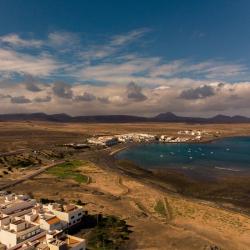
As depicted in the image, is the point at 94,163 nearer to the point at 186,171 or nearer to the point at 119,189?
the point at 186,171

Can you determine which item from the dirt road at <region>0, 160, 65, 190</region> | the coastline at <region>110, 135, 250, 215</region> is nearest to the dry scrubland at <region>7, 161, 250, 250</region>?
the dirt road at <region>0, 160, 65, 190</region>

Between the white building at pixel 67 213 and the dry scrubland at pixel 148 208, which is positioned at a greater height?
the white building at pixel 67 213

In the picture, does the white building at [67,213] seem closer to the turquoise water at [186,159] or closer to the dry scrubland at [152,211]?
the dry scrubland at [152,211]

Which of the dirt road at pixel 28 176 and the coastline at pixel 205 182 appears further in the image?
the dirt road at pixel 28 176

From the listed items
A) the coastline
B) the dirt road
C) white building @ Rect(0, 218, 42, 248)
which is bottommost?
the coastline

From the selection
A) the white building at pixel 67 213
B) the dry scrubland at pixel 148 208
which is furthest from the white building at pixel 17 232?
the dry scrubland at pixel 148 208

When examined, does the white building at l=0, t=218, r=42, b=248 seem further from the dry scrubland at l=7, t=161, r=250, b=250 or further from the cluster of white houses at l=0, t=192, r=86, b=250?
the dry scrubland at l=7, t=161, r=250, b=250

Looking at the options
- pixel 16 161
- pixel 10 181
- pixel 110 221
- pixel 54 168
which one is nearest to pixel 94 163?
pixel 54 168

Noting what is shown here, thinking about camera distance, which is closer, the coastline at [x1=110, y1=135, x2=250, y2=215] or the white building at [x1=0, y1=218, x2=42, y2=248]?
the white building at [x1=0, y1=218, x2=42, y2=248]
